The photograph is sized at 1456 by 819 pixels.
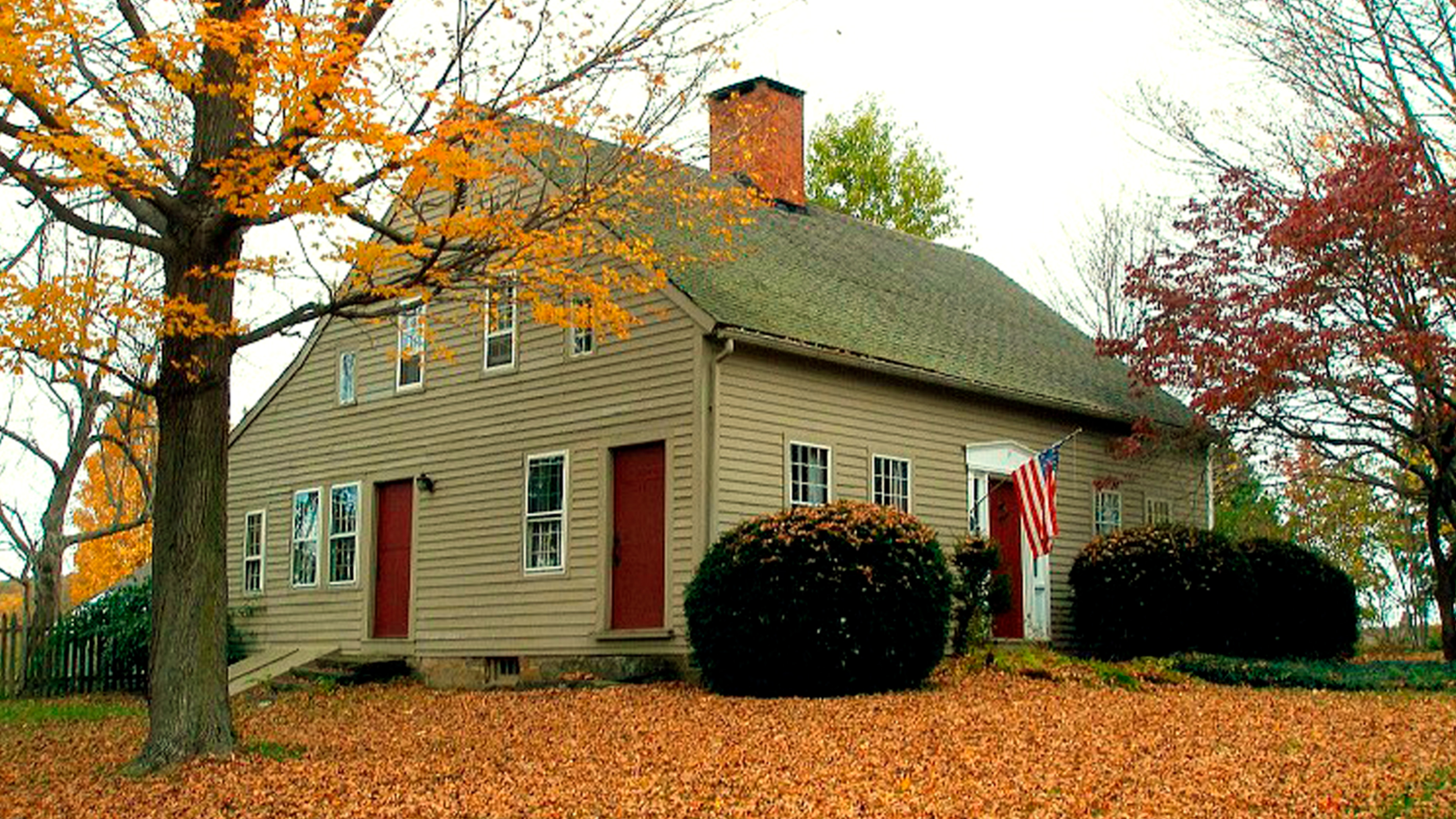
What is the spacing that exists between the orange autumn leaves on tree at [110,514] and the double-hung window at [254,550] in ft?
25.0

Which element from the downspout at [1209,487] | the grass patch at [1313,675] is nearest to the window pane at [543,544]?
the grass patch at [1313,675]

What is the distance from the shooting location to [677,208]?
1602cm

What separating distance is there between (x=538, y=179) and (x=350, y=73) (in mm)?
6952

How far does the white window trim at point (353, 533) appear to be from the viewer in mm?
19625

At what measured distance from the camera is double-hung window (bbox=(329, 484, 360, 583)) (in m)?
19.7

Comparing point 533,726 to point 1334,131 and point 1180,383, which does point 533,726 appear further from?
point 1334,131

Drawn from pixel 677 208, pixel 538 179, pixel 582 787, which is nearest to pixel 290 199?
pixel 582 787

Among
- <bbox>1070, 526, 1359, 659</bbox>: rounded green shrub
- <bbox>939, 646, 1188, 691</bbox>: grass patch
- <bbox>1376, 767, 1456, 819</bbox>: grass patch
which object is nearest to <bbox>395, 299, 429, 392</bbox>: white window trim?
<bbox>939, 646, 1188, 691</bbox>: grass patch

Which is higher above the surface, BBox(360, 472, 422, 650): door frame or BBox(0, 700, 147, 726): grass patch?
BBox(360, 472, 422, 650): door frame

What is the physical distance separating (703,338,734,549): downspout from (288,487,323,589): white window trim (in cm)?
709

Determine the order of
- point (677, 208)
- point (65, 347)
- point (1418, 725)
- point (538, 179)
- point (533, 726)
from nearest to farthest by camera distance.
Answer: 1. point (65, 347)
2. point (1418, 725)
3. point (533, 726)
4. point (677, 208)
5. point (538, 179)

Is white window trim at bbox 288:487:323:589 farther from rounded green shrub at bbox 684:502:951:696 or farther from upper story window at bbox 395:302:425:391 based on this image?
rounded green shrub at bbox 684:502:951:696

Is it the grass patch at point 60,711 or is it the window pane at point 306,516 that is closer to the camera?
the grass patch at point 60,711

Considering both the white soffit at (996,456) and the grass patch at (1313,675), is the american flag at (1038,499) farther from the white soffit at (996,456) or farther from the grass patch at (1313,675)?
the grass patch at (1313,675)
